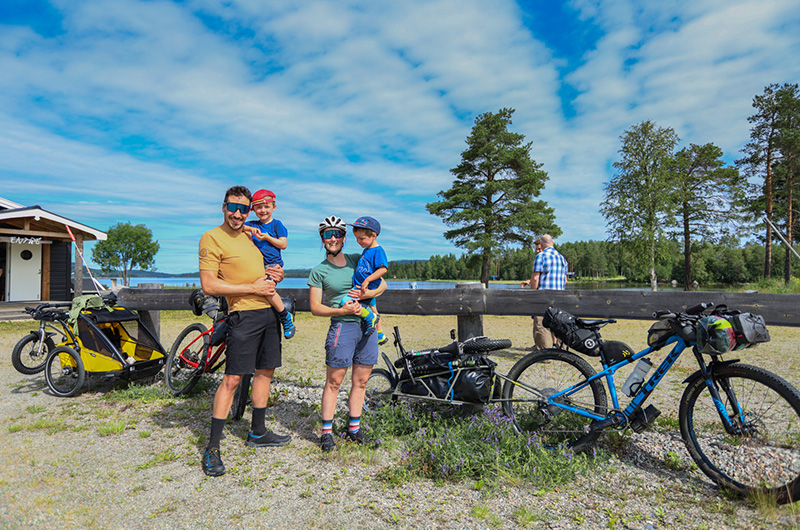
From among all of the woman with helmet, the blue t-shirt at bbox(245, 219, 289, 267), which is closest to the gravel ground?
the woman with helmet

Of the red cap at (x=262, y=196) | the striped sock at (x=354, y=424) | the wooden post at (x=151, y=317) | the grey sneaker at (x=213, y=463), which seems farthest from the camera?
the wooden post at (x=151, y=317)

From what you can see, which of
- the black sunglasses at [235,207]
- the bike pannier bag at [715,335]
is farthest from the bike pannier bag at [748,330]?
the black sunglasses at [235,207]

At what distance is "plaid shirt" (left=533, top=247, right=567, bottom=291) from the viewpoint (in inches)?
308

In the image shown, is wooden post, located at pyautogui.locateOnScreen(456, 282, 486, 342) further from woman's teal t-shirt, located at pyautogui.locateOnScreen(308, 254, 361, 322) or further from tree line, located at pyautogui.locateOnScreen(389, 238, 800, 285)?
tree line, located at pyautogui.locateOnScreen(389, 238, 800, 285)

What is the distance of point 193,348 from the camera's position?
5.68 metres

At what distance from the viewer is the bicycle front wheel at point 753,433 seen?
2660 mm

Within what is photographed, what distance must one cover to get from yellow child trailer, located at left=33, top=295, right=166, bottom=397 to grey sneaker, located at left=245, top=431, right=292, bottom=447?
8.50ft

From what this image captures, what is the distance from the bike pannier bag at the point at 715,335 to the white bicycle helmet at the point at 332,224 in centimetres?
286

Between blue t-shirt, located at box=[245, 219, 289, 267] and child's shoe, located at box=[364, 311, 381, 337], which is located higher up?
blue t-shirt, located at box=[245, 219, 289, 267]

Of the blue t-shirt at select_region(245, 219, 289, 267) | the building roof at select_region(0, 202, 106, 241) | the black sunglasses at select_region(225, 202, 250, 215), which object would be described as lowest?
the blue t-shirt at select_region(245, 219, 289, 267)

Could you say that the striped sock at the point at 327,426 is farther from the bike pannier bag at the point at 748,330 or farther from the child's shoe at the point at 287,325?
the bike pannier bag at the point at 748,330

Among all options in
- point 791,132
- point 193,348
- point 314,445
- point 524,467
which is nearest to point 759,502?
point 524,467

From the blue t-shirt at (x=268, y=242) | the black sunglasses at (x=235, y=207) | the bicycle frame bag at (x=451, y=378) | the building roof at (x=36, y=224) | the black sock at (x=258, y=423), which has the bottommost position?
the black sock at (x=258, y=423)

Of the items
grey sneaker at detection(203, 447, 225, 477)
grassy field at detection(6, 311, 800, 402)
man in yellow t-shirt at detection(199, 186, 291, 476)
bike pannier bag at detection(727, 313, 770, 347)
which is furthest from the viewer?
grassy field at detection(6, 311, 800, 402)
